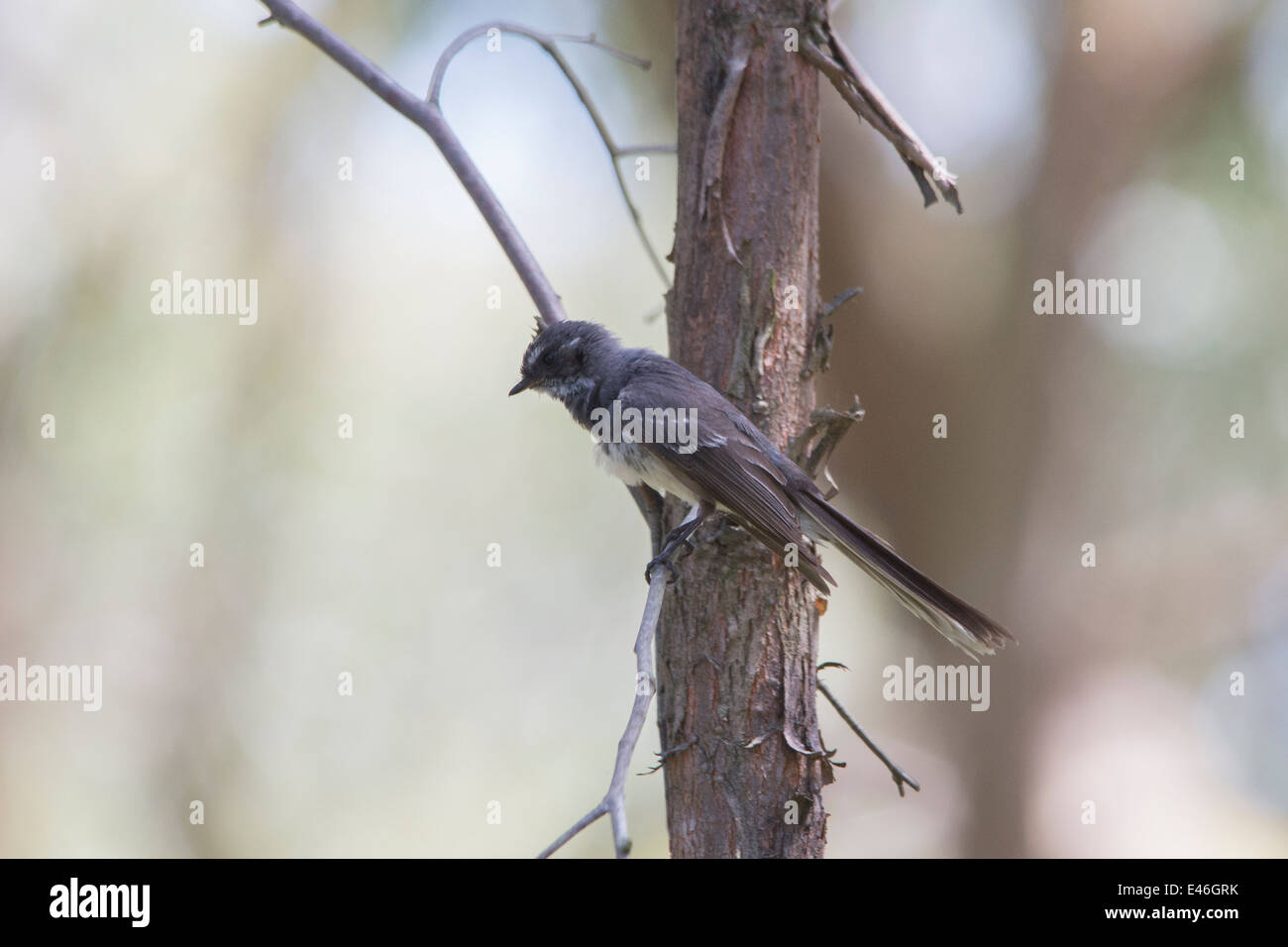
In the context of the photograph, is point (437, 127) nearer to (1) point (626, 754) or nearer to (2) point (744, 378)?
(2) point (744, 378)

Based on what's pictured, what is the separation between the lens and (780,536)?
2.95 metres

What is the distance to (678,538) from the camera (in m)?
3.10

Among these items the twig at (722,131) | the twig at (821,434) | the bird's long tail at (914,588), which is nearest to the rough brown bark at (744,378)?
the twig at (722,131)

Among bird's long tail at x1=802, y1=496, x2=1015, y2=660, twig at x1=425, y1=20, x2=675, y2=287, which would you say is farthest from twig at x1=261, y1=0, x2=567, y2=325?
bird's long tail at x1=802, y1=496, x2=1015, y2=660

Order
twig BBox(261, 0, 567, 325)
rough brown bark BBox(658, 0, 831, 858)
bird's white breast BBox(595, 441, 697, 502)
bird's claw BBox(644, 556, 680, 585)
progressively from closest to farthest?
rough brown bark BBox(658, 0, 831, 858), bird's claw BBox(644, 556, 680, 585), twig BBox(261, 0, 567, 325), bird's white breast BBox(595, 441, 697, 502)

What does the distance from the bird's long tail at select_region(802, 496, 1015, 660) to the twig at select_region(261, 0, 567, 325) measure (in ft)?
4.26

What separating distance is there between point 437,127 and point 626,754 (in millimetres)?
2349

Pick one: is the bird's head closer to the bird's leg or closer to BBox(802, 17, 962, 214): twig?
the bird's leg

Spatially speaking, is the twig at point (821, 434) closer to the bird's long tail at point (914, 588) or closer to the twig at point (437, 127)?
the bird's long tail at point (914, 588)

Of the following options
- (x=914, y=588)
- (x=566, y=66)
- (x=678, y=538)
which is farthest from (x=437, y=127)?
(x=914, y=588)

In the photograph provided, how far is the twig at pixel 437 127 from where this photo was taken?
324cm

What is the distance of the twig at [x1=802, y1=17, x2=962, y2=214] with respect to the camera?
A: 3170mm
